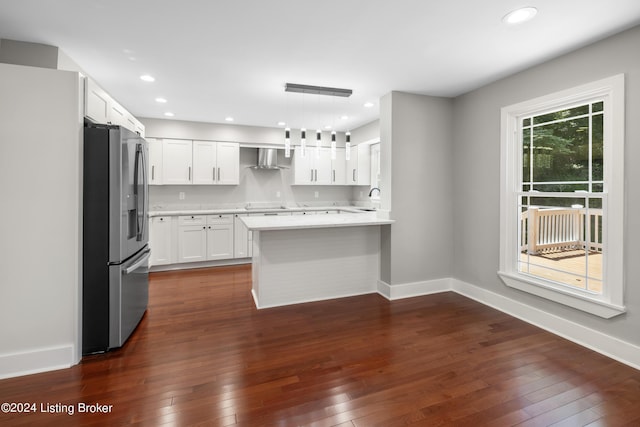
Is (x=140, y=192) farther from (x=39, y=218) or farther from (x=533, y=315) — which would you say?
(x=533, y=315)

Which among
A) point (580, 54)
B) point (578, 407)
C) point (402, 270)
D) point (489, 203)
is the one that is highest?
point (580, 54)

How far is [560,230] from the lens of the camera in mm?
2959

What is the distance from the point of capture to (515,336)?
2789 mm

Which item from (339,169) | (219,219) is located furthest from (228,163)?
(339,169)

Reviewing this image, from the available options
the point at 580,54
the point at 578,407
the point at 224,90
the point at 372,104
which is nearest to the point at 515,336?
the point at 578,407

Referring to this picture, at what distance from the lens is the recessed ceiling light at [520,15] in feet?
6.84

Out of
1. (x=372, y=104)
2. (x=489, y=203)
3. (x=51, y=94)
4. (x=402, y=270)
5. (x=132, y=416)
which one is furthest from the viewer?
(x=372, y=104)

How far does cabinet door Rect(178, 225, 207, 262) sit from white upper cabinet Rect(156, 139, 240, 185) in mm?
868

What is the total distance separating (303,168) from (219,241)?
2119 millimetres

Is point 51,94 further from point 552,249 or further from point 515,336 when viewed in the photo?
point 552,249

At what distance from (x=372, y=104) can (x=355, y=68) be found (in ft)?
4.24

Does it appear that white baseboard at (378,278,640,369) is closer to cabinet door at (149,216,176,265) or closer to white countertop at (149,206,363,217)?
white countertop at (149,206,363,217)

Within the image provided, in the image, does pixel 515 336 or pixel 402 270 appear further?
pixel 402 270

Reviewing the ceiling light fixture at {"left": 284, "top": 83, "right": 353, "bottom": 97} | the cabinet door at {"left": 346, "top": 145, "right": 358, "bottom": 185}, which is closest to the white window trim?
the ceiling light fixture at {"left": 284, "top": 83, "right": 353, "bottom": 97}
